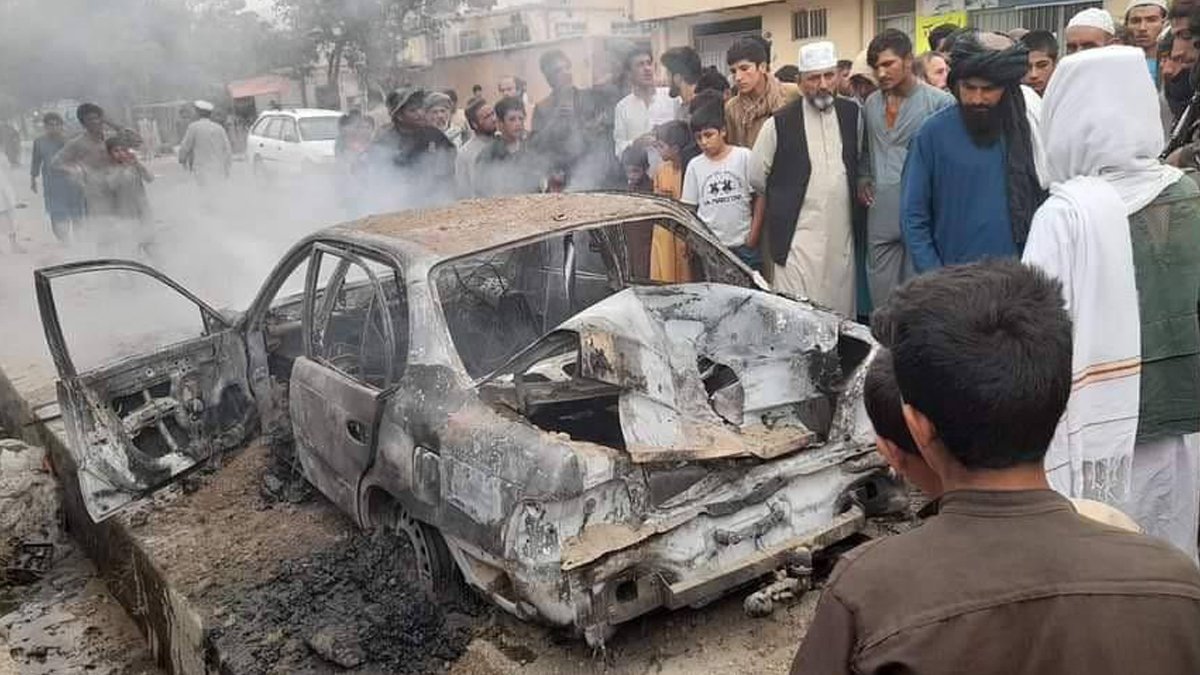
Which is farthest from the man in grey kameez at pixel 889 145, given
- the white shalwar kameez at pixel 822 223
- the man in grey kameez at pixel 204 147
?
A: the man in grey kameez at pixel 204 147

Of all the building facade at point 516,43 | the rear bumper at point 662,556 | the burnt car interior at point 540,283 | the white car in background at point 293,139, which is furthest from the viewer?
the white car in background at point 293,139

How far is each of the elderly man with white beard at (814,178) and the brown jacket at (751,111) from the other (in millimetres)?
764

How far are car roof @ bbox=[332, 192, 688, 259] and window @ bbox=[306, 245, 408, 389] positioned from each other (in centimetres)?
18

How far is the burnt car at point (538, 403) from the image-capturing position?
3246 millimetres

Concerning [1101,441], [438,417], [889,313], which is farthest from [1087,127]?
[438,417]

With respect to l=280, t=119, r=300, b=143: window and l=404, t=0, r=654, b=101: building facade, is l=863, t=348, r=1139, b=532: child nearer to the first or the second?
l=404, t=0, r=654, b=101: building facade

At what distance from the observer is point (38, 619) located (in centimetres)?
487

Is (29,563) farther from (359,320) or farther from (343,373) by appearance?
(343,373)

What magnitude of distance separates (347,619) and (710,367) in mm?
1848

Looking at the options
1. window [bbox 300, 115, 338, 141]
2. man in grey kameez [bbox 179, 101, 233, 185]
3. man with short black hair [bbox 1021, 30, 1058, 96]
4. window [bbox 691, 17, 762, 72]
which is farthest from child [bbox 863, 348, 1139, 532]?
window [bbox 691, 17, 762, 72]

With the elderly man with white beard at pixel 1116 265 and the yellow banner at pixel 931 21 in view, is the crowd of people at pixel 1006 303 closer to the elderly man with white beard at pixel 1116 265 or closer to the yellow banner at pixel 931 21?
the elderly man with white beard at pixel 1116 265

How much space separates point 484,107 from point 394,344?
187 inches

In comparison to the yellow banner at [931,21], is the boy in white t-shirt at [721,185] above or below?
below

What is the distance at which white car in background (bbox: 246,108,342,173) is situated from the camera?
17047 mm
